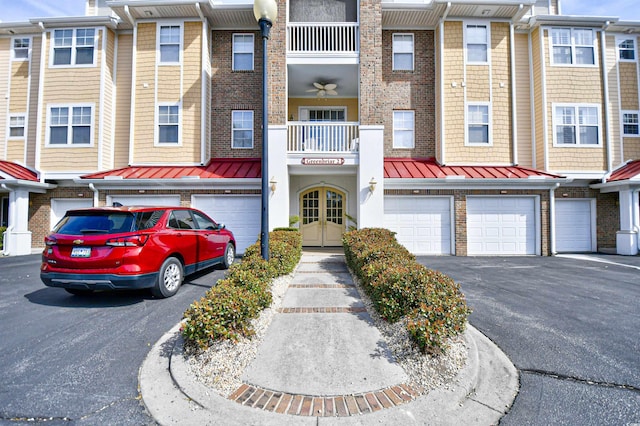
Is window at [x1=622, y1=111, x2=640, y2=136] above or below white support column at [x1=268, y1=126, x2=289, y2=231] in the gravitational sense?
above

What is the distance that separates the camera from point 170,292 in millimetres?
5309

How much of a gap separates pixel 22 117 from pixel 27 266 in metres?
7.68

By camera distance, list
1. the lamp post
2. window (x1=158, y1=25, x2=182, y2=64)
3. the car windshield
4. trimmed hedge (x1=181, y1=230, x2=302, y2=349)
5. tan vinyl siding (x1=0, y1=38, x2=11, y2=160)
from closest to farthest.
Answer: trimmed hedge (x1=181, y1=230, x2=302, y2=349) → the car windshield → the lamp post → window (x1=158, y1=25, x2=182, y2=64) → tan vinyl siding (x1=0, y1=38, x2=11, y2=160)

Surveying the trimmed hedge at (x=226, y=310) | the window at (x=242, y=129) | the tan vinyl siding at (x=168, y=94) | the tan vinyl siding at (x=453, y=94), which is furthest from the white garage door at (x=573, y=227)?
the tan vinyl siding at (x=168, y=94)

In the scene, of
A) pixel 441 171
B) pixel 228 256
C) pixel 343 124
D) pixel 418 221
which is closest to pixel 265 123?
pixel 228 256

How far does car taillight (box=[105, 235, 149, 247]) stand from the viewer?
458 centimetres

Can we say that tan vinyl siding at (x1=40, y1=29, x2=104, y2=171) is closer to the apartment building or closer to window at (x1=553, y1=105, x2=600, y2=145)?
the apartment building

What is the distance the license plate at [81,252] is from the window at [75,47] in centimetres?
1098

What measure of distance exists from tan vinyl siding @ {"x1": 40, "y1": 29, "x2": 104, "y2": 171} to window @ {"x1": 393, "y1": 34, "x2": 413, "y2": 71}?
477 inches

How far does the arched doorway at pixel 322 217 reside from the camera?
1177 centimetres

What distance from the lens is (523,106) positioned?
39.8ft

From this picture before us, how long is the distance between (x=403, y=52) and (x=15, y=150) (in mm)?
16933

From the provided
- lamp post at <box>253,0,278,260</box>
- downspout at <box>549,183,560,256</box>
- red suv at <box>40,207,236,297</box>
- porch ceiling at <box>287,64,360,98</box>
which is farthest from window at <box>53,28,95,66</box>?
downspout at <box>549,183,560,256</box>

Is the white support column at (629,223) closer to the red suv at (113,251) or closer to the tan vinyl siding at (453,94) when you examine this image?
the tan vinyl siding at (453,94)
